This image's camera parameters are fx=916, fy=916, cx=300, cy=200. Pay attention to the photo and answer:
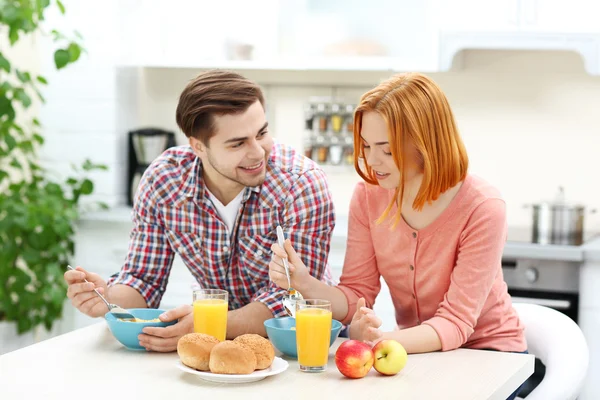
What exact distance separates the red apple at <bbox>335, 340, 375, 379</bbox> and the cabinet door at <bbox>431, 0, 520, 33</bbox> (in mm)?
1950

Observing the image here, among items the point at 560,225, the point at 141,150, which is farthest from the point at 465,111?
the point at 141,150

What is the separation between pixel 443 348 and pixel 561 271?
1389 mm

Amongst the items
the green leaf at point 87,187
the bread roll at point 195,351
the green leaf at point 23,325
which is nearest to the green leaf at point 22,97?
the green leaf at point 87,187

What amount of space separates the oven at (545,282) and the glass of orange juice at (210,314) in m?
1.55

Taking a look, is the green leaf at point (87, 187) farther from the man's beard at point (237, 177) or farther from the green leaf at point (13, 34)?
the man's beard at point (237, 177)

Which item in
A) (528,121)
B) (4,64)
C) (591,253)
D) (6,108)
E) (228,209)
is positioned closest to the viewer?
(228,209)

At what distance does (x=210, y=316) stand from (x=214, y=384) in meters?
0.22

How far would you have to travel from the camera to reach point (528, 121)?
3646mm

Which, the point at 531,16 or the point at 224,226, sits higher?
the point at 531,16

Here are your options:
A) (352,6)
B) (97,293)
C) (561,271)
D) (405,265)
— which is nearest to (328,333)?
(405,265)

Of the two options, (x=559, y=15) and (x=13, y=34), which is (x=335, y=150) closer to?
(x=559, y=15)

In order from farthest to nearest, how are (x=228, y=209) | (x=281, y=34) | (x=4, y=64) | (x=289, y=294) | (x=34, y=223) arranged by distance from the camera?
(x=281, y=34) < (x=34, y=223) < (x=4, y=64) < (x=228, y=209) < (x=289, y=294)

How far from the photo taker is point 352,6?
3.65 metres

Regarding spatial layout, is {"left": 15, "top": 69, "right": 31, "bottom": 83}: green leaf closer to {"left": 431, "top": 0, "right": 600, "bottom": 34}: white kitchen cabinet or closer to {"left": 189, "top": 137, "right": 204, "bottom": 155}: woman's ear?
{"left": 189, "top": 137, "right": 204, "bottom": 155}: woman's ear
